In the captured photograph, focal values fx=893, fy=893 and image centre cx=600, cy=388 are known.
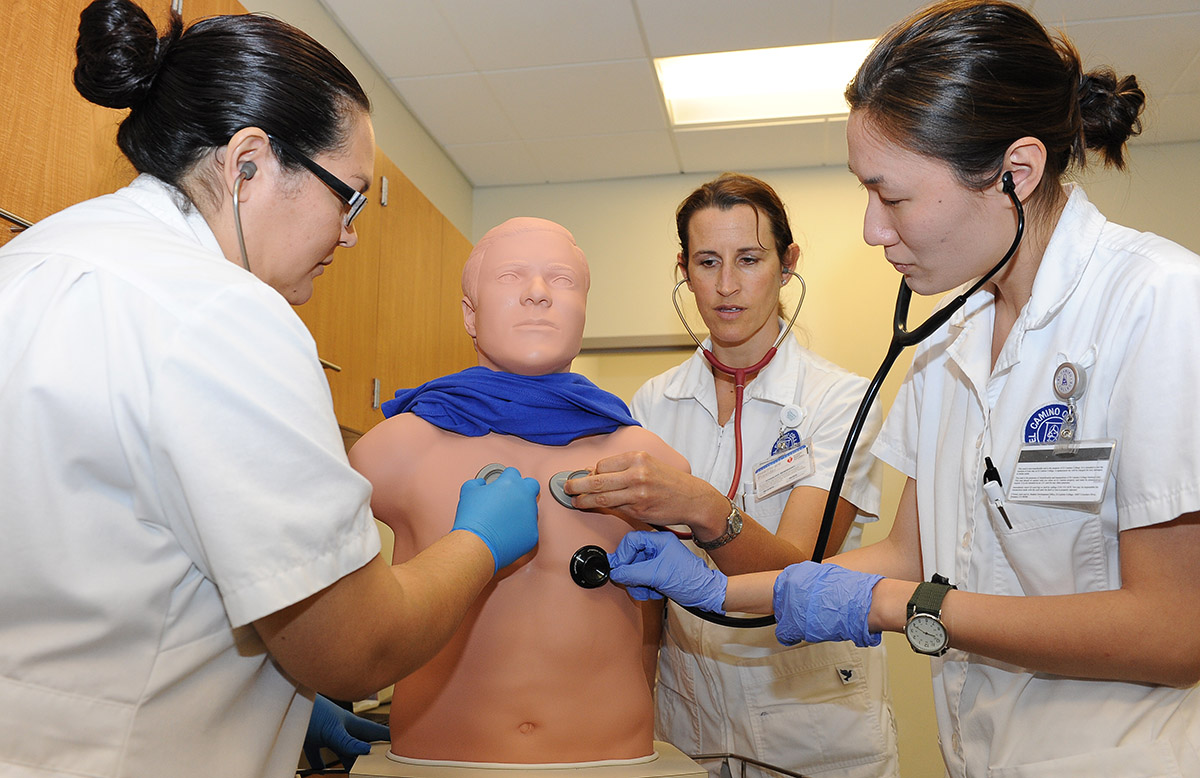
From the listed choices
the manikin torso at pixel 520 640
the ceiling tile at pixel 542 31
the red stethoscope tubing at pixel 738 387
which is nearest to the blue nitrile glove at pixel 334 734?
the manikin torso at pixel 520 640

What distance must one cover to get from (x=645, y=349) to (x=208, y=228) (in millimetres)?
3413

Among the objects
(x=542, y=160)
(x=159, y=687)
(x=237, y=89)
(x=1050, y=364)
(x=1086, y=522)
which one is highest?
(x=542, y=160)

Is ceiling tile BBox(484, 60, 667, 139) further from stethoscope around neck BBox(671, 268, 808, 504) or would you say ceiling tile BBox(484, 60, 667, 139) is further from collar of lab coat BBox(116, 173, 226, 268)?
collar of lab coat BBox(116, 173, 226, 268)

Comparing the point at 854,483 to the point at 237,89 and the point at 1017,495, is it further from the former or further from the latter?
the point at 237,89

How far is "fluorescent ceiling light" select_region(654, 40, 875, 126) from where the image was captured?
3328 mm

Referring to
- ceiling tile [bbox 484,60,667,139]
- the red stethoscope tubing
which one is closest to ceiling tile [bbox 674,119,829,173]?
ceiling tile [bbox 484,60,667,139]

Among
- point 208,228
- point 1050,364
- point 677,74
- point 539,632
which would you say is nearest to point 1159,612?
point 1050,364

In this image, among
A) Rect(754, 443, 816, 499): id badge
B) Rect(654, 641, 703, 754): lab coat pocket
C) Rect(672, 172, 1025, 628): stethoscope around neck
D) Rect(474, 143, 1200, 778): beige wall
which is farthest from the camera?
Rect(474, 143, 1200, 778): beige wall

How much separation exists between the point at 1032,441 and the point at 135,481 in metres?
1.04

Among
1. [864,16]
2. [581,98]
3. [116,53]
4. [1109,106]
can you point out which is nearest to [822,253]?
[864,16]

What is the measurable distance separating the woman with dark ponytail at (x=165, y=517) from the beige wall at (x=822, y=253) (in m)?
3.09

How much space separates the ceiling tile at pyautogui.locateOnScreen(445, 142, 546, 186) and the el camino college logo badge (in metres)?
3.13

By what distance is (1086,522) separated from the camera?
1094 mm

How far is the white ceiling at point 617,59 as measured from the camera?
9.74 feet
